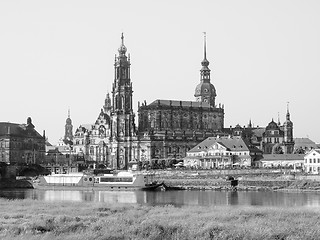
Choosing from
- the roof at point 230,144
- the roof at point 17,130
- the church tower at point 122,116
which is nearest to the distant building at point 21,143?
the roof at point 17,130

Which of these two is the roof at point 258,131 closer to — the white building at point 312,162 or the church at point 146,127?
the church at point 146,127

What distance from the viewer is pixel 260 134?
17262 centimetres

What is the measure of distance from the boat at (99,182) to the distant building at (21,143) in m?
32.6

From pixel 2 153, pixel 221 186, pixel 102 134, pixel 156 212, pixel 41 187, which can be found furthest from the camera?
pixel 102 134

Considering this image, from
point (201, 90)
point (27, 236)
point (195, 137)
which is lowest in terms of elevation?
point (27, 236)

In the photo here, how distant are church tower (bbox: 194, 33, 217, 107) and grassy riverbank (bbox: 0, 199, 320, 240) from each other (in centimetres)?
12647

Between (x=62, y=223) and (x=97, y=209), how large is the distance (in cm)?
1026

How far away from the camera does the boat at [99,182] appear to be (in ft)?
347

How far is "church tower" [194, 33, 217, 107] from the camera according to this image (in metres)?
175

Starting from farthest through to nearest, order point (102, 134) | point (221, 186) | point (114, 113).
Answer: point (102, 134) → point (114, 113) → point (221, 186)

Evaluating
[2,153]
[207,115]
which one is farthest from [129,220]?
[207,115]

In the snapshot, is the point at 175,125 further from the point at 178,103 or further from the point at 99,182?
the point at 99,182

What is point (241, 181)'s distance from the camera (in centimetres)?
10794

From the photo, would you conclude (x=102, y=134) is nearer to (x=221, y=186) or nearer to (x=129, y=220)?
(x=221, y=186)
